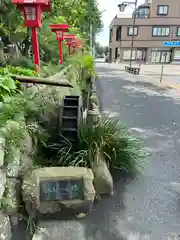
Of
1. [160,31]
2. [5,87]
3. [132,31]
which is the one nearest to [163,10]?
[160,31]

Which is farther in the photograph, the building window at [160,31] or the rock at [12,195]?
the building window at [160,31]

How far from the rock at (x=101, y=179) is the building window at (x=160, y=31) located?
4028cm

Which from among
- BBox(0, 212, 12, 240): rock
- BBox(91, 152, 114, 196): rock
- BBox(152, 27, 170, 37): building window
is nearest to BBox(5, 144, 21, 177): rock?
BBox(0, 212, 12, 240): rock

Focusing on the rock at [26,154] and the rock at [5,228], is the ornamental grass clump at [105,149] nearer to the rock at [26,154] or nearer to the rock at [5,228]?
the rock at [26,154]

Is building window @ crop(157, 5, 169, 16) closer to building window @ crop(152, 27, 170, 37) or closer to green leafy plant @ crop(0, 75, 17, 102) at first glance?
building window @ crop(152, 27, 170, 37)

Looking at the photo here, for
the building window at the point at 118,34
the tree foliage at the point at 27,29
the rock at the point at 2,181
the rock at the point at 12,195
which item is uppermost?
the building window at the point at 118,34

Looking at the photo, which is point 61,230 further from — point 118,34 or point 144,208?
point 118,34

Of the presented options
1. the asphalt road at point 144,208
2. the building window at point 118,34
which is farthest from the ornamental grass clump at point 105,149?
the building window at point 118,34

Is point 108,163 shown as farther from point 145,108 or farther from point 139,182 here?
point 145,108

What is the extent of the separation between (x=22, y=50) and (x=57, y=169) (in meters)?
10.2

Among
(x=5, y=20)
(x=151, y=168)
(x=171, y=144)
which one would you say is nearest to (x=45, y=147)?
(x=151, y=168)

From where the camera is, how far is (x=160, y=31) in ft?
126

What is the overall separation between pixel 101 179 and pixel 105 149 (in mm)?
583

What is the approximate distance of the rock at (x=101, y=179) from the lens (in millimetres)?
3221
